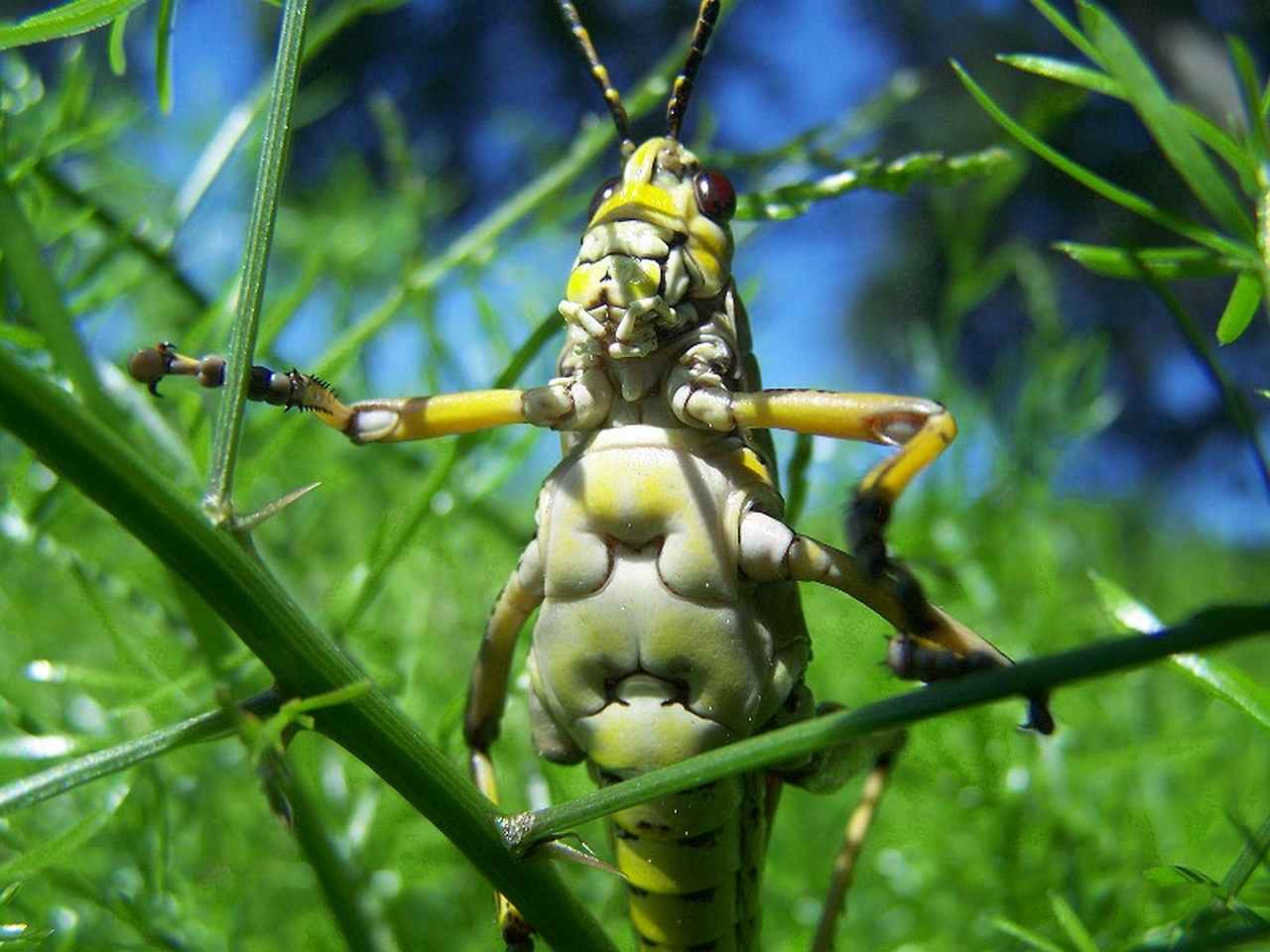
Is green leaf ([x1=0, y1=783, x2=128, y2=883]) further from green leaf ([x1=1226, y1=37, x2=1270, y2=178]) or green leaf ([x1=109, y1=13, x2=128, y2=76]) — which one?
green leaf ([x1=1226, y1=37, x2=1270, y2=178])

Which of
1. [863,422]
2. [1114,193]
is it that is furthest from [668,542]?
[1114,193]

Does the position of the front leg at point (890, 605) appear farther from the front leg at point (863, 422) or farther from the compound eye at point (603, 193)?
the compound eye at point (603, 193)

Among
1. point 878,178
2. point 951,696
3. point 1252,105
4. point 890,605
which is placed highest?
point 878,178

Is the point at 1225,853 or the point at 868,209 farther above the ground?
the point at 868,209

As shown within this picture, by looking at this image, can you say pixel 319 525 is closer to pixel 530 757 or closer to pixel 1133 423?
pixel 530 757

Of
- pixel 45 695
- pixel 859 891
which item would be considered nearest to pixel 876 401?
pixel 859 891

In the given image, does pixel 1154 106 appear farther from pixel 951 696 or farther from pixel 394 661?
pixel 394 661

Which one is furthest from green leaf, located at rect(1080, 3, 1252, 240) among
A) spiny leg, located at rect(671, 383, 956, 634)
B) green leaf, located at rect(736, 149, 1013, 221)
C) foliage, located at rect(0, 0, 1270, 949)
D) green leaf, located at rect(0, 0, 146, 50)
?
green leaf, located at rect(0, 0, 146, 50)
